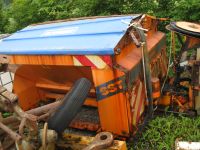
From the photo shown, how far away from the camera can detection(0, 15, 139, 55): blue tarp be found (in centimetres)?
290

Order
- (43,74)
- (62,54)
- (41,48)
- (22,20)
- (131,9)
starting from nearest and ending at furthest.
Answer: (62,54), (41,48), (43,74), (131,9), (22,20)

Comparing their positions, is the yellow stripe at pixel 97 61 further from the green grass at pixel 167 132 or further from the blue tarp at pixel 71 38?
the green grass at pixel 167 132

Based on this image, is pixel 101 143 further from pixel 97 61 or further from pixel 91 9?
pixel 91 9

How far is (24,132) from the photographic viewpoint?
2.16 m

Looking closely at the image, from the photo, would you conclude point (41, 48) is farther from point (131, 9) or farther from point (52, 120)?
point (131, 9)

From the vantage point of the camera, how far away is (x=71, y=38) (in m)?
3.29

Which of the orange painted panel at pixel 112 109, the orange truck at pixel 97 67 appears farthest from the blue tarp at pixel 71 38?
the orange painted panel at pixel 112 109

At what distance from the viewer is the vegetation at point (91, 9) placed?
5.19 m

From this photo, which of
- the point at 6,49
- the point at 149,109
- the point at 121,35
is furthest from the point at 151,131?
the point at 6,49

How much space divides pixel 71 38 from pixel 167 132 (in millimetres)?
1417

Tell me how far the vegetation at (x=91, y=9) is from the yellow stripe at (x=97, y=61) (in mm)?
2744

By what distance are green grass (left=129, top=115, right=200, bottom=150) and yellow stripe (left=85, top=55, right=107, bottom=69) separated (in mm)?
913

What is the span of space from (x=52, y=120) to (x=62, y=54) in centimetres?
91

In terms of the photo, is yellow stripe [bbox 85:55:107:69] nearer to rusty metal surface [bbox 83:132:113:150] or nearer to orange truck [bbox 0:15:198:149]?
orange truck [bbox 0:15:198:149]
